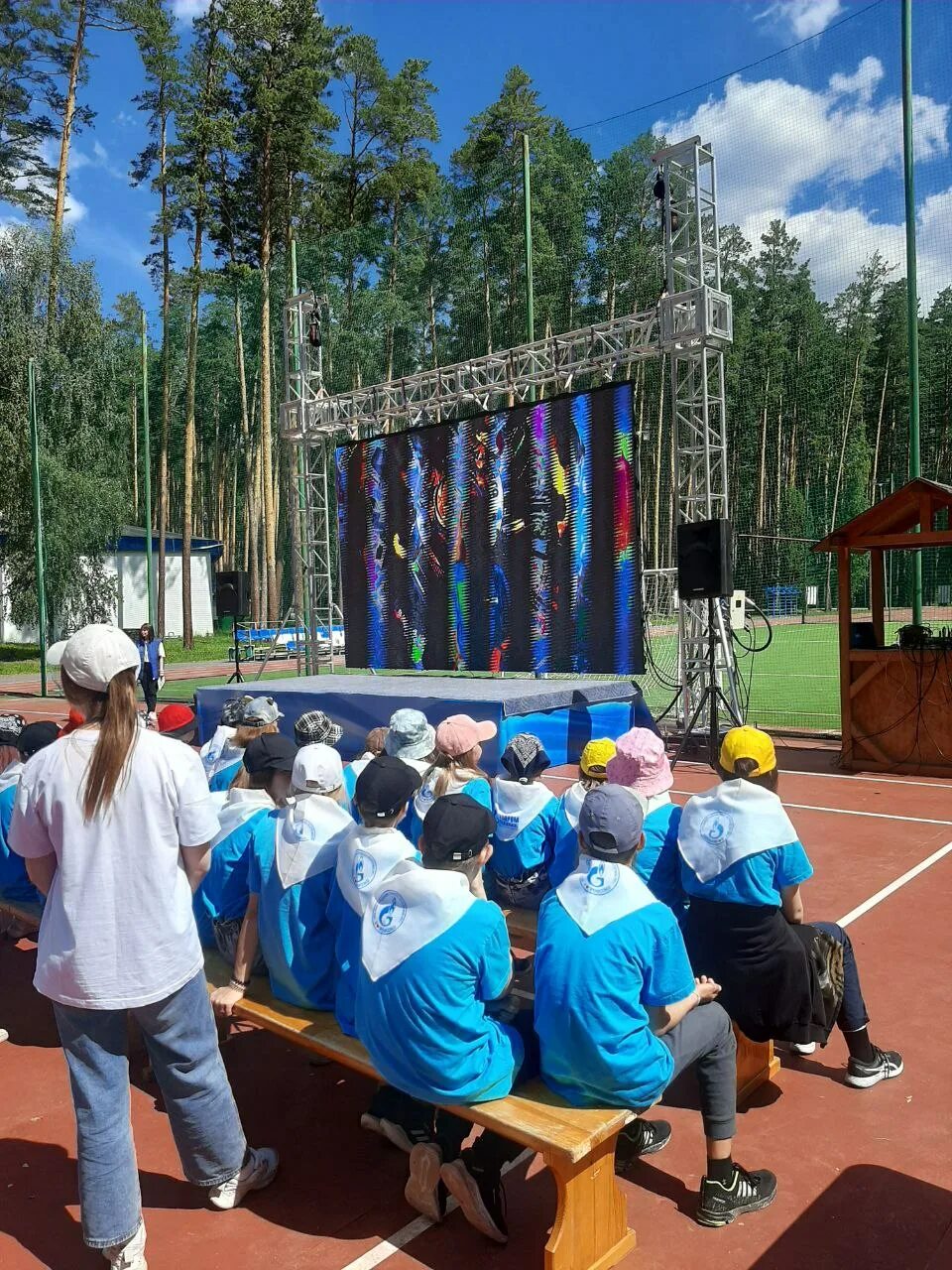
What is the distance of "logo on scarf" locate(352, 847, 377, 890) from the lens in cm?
253

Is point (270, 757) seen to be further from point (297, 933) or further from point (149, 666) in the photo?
point (149, 666)

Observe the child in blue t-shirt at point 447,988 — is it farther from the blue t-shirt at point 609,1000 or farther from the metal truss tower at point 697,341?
the metal truss tower at point 697,341

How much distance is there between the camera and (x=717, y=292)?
9.70 meters

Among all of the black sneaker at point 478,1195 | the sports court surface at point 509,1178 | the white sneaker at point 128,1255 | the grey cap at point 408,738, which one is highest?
the grey cap at point 408,738

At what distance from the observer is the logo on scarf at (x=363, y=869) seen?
2.53 metres

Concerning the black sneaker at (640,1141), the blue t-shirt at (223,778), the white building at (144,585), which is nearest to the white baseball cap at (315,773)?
the black sneaker at (640,1141)

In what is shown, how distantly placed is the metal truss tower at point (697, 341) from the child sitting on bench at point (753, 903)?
21.7 ft

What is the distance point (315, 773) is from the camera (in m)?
3.00

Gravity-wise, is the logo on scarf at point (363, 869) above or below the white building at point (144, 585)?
below

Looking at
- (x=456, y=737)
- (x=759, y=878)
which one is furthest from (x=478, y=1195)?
(x=456, y=737)

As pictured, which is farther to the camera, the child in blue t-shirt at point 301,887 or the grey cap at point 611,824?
the child in blue t-shirt at point 301,887

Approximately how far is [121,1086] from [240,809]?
1.11m

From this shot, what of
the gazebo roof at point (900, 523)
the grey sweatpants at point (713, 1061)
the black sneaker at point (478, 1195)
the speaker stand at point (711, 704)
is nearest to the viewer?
the black sneaker at point (478, 1195)

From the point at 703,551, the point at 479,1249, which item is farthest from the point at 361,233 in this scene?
the point at 479,1249
